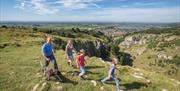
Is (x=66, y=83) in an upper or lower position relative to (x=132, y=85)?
upper

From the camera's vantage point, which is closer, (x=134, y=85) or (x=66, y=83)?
(x=66, y=83)

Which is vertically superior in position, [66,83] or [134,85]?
[66,83]

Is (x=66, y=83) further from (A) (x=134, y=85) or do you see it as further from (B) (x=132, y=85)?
(A) (x=134, y=85)

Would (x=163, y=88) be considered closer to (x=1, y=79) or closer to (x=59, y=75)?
(x=59, y=75)

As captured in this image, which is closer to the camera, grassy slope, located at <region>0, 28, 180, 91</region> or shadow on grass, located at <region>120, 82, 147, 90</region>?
grassy slope, located at <region>0, 28, 180, 91</region>

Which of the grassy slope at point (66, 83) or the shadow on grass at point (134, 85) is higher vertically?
the grassy slope at point (66, 83)

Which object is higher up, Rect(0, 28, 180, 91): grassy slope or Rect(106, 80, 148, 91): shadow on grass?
Rect(0, 28, 180, 91): grassy slope

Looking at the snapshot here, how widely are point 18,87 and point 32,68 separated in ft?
14.6

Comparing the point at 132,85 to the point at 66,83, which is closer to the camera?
the point at 66,83

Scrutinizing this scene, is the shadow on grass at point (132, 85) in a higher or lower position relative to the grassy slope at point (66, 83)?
lower

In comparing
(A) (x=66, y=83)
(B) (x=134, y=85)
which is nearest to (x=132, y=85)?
(B) (x=134, y=85)

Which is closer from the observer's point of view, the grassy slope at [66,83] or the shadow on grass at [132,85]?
the grassy slope at [66,83]

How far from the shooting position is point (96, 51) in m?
124

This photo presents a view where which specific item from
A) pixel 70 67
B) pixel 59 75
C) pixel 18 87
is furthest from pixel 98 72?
pixel 18 87
